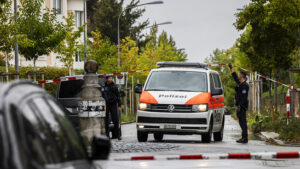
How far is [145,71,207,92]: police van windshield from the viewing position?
1861 centimetres

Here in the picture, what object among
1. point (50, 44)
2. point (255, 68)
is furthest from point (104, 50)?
point (50, 44)

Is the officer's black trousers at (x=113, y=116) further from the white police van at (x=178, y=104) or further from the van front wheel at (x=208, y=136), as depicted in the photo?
the van front wheel at (x=208, y=136)

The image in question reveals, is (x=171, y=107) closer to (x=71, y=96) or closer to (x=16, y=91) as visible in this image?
(x=71, y=96)

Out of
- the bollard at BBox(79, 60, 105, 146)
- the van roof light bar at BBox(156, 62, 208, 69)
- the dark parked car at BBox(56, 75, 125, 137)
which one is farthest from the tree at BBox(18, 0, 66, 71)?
the bollard at BBox(79, 60, 105, 146)

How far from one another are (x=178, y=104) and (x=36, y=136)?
47.0ft

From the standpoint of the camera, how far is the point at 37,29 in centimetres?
2808

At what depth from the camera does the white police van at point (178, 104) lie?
17.9 meters

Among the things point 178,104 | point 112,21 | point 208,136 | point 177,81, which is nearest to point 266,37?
point 177,81

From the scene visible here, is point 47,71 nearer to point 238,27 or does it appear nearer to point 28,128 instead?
point 238,27

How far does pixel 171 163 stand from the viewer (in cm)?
1292

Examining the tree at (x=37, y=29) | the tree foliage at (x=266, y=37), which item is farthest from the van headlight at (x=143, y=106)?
the tree foliage at (x=266, y=37)

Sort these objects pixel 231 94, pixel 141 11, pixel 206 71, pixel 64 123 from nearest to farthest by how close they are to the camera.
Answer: pixel 64 123, pixel 206 71, pixel 141 11, pixel 231 94

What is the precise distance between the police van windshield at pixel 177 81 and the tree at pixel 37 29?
966 cm

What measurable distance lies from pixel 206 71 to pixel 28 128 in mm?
16012
